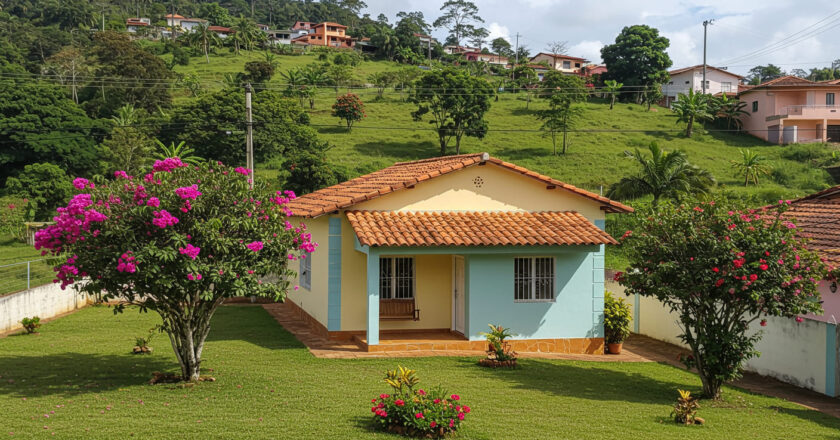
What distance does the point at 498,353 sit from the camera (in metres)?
15.1

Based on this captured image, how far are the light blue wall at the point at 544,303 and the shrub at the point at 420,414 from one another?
694 cm

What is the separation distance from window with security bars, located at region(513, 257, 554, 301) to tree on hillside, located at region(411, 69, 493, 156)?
40874mm

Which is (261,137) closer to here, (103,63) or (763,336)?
(103,63)

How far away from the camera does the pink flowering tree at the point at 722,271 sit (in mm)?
12086

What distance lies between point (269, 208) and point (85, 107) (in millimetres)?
61238

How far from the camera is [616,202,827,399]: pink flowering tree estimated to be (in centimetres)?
1209

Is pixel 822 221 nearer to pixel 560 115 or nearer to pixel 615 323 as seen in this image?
pixel 615 323

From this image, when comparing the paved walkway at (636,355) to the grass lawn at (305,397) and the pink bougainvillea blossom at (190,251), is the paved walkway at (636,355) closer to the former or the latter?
the grass lawn at (305,397)

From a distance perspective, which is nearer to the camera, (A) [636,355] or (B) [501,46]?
(A) [636,355]

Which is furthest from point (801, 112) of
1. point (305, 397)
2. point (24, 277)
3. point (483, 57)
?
point (483, 57)

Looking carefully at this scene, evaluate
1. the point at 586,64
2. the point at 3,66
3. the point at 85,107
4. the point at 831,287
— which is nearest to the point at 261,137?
the point at 85,107

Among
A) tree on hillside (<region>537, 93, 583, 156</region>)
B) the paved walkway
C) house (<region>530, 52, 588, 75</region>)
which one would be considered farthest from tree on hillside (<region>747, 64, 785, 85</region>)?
the paved walkway

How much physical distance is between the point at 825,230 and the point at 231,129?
43148 mm

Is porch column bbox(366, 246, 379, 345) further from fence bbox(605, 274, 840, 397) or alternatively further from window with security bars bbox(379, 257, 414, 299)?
fence bbox(605, 274, 840, 397)
